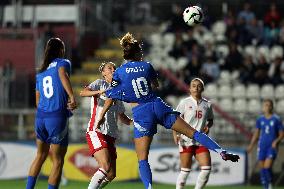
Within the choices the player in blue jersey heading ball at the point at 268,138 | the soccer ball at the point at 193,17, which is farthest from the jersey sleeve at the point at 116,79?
the player in blue jersey heading ball at the point at 268,138

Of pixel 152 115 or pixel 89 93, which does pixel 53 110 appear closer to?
pixel 89 93

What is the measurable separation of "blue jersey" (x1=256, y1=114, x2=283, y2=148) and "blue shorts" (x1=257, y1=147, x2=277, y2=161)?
8 centimetres

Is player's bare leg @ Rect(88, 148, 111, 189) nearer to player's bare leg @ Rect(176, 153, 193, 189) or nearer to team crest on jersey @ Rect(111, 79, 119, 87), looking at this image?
team crest on jersey @ Rect(111, 79, 119, 87)

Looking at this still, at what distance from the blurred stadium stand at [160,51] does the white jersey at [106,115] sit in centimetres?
714

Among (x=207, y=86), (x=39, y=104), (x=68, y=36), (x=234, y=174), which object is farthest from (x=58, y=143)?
(x=68, y=36)

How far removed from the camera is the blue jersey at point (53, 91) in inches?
465

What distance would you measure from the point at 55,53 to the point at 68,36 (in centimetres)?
1308

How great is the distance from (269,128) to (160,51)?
27.9 ft

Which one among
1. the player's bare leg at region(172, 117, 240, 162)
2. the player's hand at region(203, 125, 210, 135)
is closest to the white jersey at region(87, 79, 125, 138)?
the player's bare leg at region(172, 117, 240, 162)

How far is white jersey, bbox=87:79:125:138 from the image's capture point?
12392 millimetres

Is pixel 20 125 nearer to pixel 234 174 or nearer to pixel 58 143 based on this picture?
pixel 234 174

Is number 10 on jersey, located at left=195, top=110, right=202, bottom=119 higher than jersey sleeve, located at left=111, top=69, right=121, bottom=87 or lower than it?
lower

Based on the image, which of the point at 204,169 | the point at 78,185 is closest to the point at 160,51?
the point at 78,185

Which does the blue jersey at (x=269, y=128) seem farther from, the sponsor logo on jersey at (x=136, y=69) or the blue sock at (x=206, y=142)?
the sponsor logo on jersey at (x=136, y=69)
